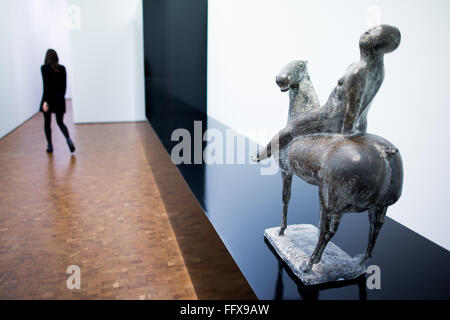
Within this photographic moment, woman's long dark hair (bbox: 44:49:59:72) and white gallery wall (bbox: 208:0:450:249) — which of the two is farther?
woman's long dark hair (bbox: 44:49:59:72)

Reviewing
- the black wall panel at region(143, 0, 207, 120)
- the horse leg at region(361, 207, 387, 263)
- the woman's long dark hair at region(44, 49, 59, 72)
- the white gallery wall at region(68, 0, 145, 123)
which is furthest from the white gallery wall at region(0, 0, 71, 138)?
the horse leg at region(361, 207, 387, 263)

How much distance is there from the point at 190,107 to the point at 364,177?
12.8 ft

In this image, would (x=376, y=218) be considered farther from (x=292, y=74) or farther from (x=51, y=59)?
(x=51, y=59)

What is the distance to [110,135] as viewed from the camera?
6359mm

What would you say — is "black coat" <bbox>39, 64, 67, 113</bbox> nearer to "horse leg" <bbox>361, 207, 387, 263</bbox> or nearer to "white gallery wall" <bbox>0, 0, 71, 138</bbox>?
"white gallery wall" <bbox>0, 0, 71, 138</bbox>

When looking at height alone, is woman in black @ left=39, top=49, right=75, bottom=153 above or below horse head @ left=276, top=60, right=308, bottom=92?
below

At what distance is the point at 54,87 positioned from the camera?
4723mm

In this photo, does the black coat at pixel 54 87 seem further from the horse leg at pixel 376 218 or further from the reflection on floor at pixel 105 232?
the horse leg at pixel 376 218

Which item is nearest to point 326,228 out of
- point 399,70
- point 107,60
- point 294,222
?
point 294,222

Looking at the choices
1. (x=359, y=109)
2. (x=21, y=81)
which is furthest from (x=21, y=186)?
(x=21, y=81)

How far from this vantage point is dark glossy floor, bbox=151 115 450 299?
1.11 meters

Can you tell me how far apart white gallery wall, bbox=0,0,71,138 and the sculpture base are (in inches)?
238

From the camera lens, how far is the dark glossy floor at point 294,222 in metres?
1.11

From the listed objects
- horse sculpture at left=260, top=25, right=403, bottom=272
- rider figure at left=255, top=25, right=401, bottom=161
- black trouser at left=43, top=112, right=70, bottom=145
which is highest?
rider figure at left=255, top=25, right=401, bottom=161
